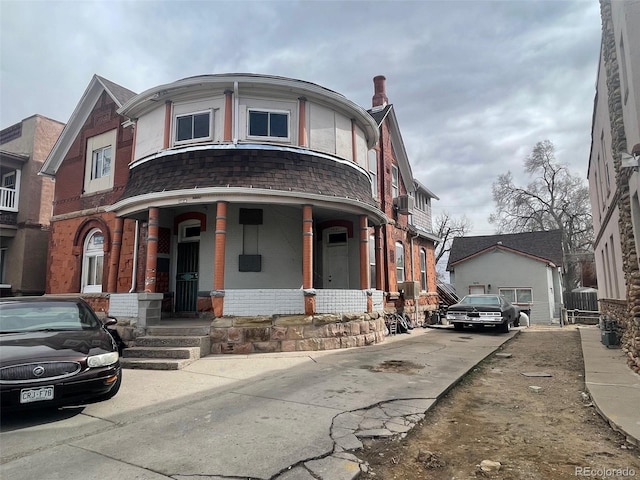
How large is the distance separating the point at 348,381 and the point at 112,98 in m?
13.1

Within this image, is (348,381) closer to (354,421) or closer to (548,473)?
(354,421)

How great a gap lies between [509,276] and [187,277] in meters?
23.4

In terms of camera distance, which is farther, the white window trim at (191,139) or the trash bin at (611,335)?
the white window trim at (191,139)

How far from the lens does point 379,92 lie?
18.0 meters

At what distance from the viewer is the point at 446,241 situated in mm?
49438

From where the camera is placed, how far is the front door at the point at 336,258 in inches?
517

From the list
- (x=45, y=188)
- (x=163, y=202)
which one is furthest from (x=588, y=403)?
(x=45, y=188)

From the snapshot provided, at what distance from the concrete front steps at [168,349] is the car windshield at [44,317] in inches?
79.9

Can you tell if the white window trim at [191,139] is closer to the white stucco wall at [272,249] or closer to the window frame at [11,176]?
the white stucco wall at [272,249]

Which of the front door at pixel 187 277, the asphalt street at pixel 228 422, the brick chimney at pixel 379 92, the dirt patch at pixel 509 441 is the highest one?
the brick chimney at pixel 379 92

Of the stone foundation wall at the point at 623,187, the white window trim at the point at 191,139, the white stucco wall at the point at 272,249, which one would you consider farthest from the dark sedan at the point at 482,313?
the white window trim at the point at 191,139

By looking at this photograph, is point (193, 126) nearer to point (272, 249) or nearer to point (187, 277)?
point (272, 249)

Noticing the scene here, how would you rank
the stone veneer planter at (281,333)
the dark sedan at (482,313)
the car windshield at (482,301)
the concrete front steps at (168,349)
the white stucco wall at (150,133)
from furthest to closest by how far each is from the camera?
the car windshield at (482,301) → the dark sedan at (482,313) → the white stucco wall at (150,133) → the stone veneer planter at (281,333) → the concrete front steps at (168,349)

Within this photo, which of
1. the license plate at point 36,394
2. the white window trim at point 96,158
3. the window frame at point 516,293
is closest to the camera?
the license plate at point 36,394
